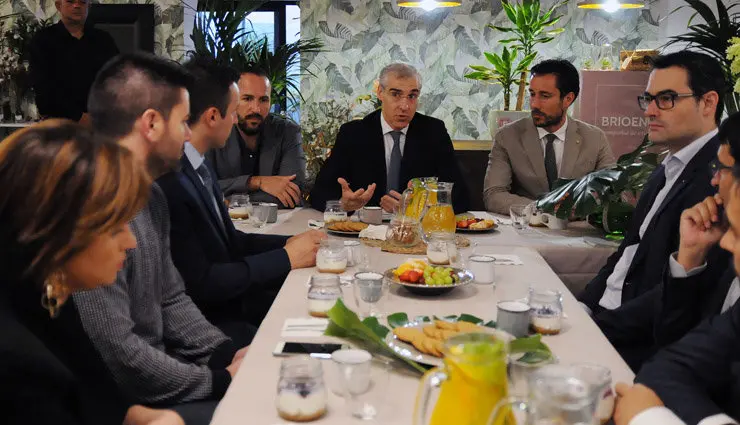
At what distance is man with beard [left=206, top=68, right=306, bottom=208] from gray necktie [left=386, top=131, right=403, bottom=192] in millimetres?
500

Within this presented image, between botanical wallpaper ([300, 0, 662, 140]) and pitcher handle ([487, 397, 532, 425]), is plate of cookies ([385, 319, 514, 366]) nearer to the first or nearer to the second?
pitcher handle ([487, 397, 532, 425])

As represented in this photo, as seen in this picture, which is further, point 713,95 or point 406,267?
point 713,95

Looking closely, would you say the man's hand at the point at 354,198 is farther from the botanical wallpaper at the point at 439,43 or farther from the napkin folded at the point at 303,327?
the botanical wallpaper at the point at 439,43

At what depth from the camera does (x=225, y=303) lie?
2598mm

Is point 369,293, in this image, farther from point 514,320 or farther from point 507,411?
point 507,411

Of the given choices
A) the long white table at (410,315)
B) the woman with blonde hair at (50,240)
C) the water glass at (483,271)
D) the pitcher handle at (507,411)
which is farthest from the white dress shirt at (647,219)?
the woman with blonde hair at (50,240)

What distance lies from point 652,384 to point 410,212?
1.58 metres

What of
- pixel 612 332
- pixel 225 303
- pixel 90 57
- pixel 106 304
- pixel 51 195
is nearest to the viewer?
pixel 51 195

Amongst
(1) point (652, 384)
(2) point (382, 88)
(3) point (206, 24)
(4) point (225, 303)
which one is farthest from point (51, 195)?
(3) point (206, 24)

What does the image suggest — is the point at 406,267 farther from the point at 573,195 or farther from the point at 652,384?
the point at 573,195

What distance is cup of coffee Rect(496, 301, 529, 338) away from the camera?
1.70 m

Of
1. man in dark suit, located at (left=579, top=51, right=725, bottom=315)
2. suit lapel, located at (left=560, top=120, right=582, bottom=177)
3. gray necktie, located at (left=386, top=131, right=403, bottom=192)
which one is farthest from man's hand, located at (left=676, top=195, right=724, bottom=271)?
gray necktie, located at (left=386, top=131, right=403, bottom=192)

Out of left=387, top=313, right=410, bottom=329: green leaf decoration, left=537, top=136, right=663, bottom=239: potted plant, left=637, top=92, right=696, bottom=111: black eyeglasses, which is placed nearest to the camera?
left=387, top=313, right=410, bottom=329: green leaf decoration

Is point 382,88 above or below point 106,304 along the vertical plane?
above
